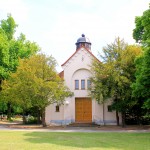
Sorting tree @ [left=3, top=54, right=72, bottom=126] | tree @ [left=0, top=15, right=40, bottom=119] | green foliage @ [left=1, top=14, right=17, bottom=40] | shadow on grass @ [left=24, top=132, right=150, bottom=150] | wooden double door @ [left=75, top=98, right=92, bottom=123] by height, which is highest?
green foliage @ [left=1, top=14, right=17, bottom=40]

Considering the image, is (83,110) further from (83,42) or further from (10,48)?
(10,48)

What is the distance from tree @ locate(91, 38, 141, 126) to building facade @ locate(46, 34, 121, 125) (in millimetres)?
3641

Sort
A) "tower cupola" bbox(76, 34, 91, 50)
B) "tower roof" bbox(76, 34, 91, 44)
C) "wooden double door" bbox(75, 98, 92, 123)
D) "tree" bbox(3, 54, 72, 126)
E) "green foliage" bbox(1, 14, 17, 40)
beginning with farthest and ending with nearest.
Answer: "green foliage" bbox(1, 14, 17, 40), "tower roof" bbox(76, 34, 91, 44), "tower cupola" bbox(76, 34, 91, 50), "wooden double door" bbox(75, 98, 92, 123), "tree" bbox(3, 54, 72, 126)

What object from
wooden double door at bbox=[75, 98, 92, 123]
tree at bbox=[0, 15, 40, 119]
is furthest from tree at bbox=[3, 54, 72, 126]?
tree at bbox=[0, 15, 40, 119]

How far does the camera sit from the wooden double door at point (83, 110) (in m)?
34.4

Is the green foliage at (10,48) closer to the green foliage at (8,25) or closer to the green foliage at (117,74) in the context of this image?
the green foliage at (8,25)

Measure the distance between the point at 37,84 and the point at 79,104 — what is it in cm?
777

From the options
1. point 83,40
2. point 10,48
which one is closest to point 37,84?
point 83,40

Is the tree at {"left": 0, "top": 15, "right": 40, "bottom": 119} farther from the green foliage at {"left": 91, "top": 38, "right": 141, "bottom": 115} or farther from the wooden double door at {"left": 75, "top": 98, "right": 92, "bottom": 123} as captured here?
the green foliage at {"left": 91, "top": 38, "right": 141, "bottom": 115}

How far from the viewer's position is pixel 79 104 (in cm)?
3488

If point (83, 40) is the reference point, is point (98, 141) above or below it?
below

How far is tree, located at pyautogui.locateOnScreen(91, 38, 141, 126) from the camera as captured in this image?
29219mm

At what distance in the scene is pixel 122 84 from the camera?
29.0 m

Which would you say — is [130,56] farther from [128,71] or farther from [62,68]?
[62,68]
